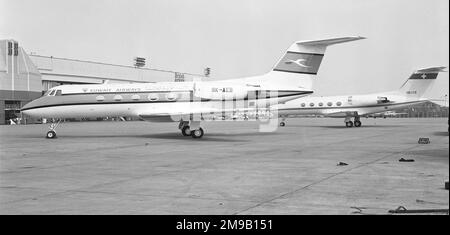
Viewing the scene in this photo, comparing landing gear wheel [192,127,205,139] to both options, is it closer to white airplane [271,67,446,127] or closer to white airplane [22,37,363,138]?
white airplane [22,37,363,138]

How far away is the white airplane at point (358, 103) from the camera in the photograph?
42062 mm

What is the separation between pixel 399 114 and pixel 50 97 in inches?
4502

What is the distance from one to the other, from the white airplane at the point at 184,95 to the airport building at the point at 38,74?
1390 cm

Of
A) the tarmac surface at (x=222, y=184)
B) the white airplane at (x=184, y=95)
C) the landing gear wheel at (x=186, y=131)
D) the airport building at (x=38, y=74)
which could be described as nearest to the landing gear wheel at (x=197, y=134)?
the white airplane at (x=184, y=95)

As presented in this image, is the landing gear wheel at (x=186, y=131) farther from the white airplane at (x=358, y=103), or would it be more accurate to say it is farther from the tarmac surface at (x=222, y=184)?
the white airplane at (x=358, y=103)

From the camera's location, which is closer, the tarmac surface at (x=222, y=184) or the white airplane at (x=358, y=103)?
the tarmac surface at (x=222, y=184)

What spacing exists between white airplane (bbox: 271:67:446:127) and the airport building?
18912mm

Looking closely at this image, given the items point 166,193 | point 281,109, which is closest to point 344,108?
point 281,109

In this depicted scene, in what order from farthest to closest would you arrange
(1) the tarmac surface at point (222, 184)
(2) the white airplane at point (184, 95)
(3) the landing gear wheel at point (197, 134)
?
(2) the white airplane at point (184, 95) < (3) the landing gear wheel at point (197, 134) < (1) the tarmac surface at point (222, 184)

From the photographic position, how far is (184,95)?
26.5 meters

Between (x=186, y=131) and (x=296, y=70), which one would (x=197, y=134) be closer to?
(x=186, y=131)

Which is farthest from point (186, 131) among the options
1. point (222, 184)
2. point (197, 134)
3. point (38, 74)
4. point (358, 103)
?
point (38, 74)

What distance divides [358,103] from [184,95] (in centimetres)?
2250
